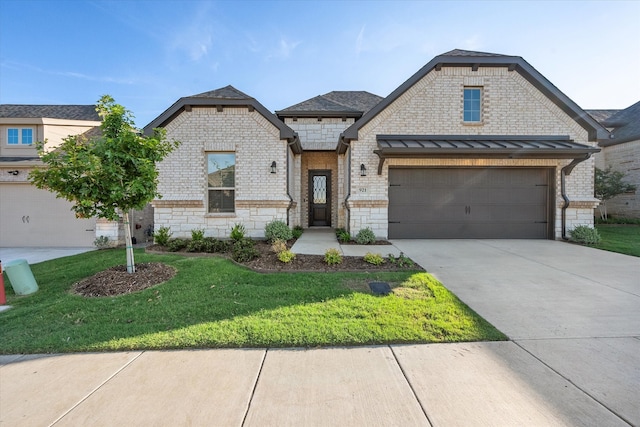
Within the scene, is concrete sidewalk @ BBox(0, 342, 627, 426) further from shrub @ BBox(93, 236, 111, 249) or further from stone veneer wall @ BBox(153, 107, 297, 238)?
shrub @ BBox(93, 236, 111, 249)

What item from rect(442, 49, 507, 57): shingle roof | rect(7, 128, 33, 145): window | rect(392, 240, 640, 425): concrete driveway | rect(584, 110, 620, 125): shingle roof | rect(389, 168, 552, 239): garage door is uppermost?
rect(584, 110, 620, 125): shingle roof

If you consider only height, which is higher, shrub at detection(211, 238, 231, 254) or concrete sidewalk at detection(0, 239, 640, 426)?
shrub at detection(211, 238, 231, 254)

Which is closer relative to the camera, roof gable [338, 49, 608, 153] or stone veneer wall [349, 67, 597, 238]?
roof gable [338, 49, 608, 153]

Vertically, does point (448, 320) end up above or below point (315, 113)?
below

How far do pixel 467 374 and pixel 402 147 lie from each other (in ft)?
22.7

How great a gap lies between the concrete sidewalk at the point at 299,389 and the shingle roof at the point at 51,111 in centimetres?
1518

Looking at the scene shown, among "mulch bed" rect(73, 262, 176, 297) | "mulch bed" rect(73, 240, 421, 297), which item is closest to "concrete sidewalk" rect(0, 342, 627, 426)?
"mulch bed" rect(73, 262, 176, 297)

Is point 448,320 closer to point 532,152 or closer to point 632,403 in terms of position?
point 632,403

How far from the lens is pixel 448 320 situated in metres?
3.52

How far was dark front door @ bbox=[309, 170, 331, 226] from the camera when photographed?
12.9 metres

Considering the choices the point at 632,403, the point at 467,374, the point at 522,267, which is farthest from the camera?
the point at 522,267

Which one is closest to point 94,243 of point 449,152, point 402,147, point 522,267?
point 402,147

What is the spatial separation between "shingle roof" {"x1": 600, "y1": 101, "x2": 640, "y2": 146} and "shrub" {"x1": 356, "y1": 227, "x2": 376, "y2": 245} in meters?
15.1

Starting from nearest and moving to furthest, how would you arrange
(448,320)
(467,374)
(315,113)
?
(467,374)
(448,320)
(315,113)
